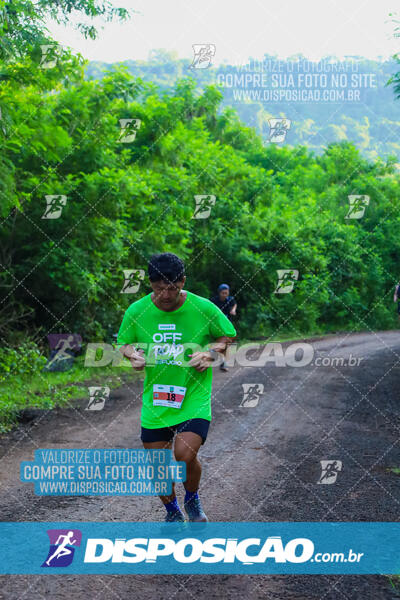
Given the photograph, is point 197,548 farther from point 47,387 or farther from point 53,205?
point 53,205

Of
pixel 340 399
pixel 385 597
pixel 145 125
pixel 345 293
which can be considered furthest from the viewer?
pixel 345 293

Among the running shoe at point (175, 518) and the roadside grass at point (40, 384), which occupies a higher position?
the running shoe at point (175, 518)

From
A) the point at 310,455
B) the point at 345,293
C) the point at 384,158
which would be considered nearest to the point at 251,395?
the point at 310,455

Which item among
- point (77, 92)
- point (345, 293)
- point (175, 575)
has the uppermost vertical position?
point (77, 92)

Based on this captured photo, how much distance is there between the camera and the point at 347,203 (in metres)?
40.3

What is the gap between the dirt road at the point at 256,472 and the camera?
13.4 feet

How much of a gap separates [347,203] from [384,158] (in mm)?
6741

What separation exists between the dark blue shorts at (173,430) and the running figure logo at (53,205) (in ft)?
29.6

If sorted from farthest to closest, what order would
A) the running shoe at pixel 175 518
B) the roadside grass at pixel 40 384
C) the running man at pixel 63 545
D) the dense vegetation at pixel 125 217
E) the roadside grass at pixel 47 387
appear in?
1. the dense vegetation at pixel 125 217
2. the roadside grass at pixel 40 384
3. the roadside grass at pixel 47 387
4. the running shoe at pixel 175 518
5. the running man at pixel 63 545

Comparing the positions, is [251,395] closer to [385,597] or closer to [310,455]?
[310,455]

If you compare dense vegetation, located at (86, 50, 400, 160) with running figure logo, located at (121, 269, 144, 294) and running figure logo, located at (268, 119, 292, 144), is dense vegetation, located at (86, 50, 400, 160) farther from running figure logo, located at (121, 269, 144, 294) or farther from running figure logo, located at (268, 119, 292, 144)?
running figure logo, located at (121, 269, 144, 294)

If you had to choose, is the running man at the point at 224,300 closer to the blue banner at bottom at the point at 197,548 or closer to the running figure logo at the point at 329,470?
the running figure logo at the point at 329,470

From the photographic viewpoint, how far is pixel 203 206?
22078 millimetres

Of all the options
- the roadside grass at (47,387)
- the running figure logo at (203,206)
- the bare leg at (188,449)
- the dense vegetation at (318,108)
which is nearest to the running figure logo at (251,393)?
the roadside grass at (47,387)
